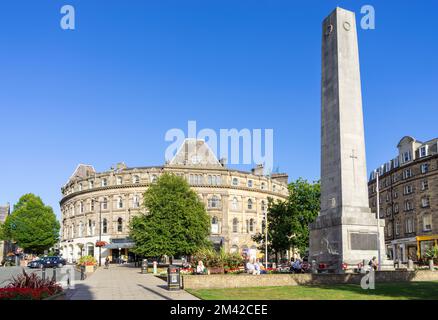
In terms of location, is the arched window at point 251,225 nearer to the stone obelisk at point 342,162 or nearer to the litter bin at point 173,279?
the stone obelisk at point 342,162

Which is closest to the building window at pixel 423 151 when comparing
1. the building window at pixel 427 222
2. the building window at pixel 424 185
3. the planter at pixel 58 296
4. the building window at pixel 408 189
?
the building window at pixel 424 185

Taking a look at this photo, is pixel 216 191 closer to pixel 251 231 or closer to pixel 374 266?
pixel 251 231

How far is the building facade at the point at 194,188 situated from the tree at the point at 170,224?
20.3 meters

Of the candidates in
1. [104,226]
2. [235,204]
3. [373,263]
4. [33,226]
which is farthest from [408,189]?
[33,226]

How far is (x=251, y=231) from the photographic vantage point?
84375mm

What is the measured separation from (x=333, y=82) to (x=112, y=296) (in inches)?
767

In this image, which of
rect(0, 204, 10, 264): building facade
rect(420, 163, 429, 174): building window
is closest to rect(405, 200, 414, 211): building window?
rect(420, 163, 429, 174): building window

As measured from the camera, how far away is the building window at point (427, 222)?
6631 cm

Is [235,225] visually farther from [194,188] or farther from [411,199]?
[411,199]

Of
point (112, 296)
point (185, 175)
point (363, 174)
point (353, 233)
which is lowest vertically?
point (112, 296)
